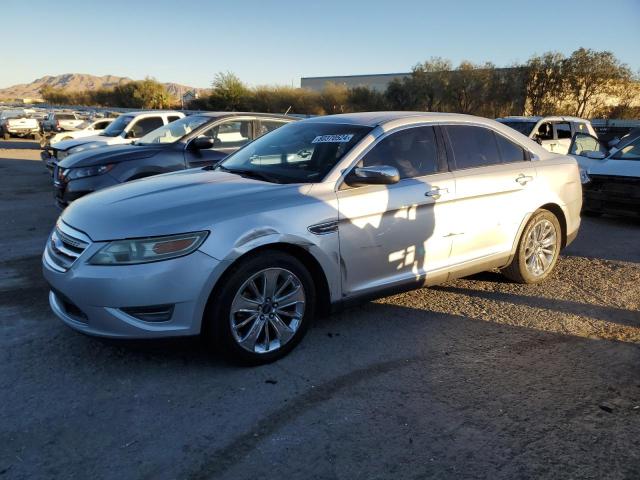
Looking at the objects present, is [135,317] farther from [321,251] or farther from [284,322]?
[321,251]

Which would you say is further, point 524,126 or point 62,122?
point 62,122

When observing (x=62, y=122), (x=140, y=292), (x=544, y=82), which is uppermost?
(x=544, y=82)

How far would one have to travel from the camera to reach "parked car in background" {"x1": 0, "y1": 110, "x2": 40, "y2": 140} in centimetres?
3058

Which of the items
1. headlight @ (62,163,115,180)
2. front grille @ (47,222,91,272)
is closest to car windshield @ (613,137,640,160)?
headlight @ (62,163,115,180)

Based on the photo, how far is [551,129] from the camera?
1350 centimetres

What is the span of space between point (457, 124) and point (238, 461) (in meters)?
3.53

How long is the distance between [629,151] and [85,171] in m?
9.01

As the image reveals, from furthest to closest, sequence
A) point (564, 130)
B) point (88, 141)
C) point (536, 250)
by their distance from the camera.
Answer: point (564, 130) → point (88, 141) → point (536, 250)

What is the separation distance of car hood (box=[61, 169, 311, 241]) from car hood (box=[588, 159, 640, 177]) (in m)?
6.83

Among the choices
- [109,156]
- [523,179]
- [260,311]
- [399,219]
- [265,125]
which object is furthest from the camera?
[265,125]

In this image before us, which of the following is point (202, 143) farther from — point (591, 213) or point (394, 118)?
point (591, 213)

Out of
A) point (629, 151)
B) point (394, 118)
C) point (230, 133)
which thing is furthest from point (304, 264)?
point (629, 151)

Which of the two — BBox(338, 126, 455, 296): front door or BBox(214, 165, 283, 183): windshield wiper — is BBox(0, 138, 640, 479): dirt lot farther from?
BBox(214, 165, 283, 183): windshield wiper

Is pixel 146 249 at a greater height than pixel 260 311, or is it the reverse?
pixel 146 249
